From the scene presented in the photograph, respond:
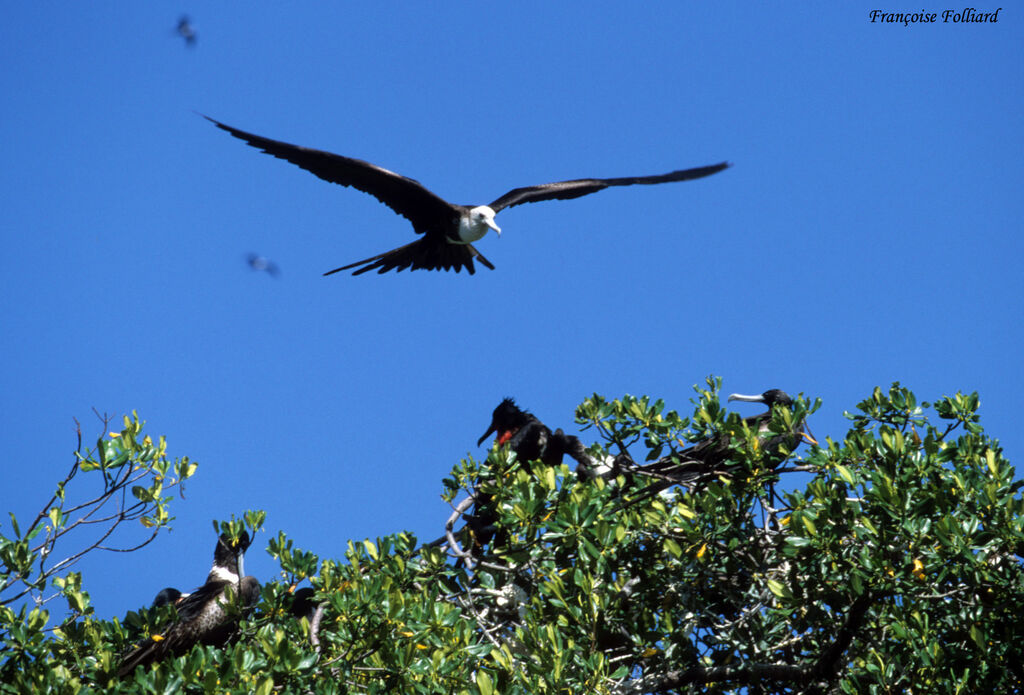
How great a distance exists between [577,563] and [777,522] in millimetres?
923

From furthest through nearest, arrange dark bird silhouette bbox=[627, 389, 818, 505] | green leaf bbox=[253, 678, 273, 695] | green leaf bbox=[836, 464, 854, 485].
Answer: dark bird silhouette bbox=[627, 389, 818, 505] < green leaf bbox=[836, 464, 854, 485] < green leaf bbox=[253, 678, 273, 695]

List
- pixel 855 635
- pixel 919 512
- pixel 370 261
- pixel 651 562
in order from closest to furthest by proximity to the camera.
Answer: pixel 919 512
pixel 855 635
pixel 651 562
pixel 370 261

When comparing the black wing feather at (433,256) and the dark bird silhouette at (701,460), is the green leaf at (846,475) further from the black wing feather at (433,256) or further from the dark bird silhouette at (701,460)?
the black wing feather at (433,256)

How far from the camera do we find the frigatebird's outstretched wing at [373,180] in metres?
5.67

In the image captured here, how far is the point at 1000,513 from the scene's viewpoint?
124 inches

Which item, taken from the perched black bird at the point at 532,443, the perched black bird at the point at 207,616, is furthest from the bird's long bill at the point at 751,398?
the perched black bird at the point at 207,616

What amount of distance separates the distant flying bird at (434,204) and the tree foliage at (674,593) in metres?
2.57

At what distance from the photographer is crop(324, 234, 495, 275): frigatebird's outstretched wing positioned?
21.9ft

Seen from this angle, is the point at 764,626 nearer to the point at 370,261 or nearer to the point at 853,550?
the point at 853,550

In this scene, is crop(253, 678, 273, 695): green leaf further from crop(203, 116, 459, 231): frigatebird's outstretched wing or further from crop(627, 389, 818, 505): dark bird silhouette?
crop(203, 116, 459, 231): frigatebird's outstretched wing

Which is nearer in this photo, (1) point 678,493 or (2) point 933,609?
(2) point 933,609

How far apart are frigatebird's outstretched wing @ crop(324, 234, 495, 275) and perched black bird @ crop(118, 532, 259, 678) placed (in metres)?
2.39

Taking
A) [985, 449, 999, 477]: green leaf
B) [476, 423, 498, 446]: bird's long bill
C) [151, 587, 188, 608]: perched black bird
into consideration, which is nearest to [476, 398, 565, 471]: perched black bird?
[476, 423, 498, 446]: bird's long bill

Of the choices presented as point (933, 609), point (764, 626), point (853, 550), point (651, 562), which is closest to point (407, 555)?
point (651, 562)
